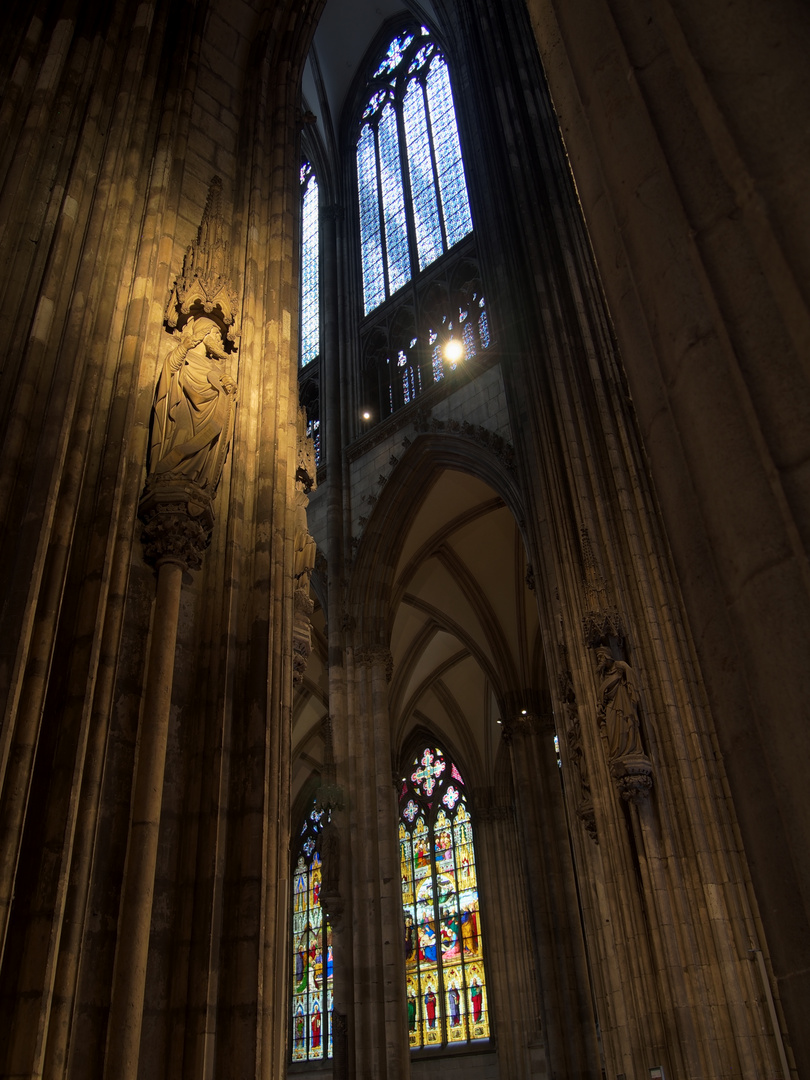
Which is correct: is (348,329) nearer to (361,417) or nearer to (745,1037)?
(361,417)

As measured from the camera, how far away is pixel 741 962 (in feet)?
21.2

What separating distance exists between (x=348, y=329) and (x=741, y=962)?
1325cm

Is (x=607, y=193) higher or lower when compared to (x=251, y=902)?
higher

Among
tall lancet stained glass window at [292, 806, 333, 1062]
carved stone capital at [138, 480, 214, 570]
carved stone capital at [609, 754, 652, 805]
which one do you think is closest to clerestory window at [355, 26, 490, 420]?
carved stone capital at [609, 754, 652, 805]

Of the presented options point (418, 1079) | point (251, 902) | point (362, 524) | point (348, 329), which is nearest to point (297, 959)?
point (418, 1079)

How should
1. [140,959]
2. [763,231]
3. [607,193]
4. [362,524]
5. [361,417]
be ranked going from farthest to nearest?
1. [361,417]
2. [362,524]
3. [140,959]
4. [607,193]
5. [763,231]

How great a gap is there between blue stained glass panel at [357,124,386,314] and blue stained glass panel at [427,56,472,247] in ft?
5.48

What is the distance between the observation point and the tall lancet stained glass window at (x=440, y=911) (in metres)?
17.9

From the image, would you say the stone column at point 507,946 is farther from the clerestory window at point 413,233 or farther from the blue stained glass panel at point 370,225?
the blue stained glass panel at point 370,225

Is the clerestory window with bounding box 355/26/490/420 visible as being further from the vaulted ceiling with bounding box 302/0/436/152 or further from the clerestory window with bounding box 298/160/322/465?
the clerestory window with bounding box 298/160/322/465

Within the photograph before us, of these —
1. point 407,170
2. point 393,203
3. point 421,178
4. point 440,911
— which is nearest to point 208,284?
point 421,178

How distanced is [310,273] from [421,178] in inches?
131

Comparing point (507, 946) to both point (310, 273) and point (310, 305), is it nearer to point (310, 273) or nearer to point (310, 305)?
point (310, 305)

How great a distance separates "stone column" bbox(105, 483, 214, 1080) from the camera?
3270 mm
